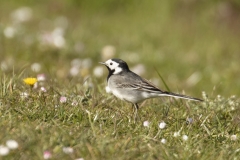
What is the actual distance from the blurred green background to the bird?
1279 mm

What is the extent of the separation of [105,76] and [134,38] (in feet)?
11.8

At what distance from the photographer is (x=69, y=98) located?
658 centimetres

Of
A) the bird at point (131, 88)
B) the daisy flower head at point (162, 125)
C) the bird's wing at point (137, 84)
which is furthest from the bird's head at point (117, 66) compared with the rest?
the daisy flower head at point (162, 125)

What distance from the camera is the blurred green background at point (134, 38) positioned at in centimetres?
1145

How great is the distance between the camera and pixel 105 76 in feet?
34.0

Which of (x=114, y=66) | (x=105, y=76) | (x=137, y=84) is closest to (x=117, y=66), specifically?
(x=114, y=66)

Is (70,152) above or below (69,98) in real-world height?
below

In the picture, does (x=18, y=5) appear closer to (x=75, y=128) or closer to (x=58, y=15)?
(x=58, y=15)

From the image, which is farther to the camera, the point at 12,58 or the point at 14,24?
the point at 14,24

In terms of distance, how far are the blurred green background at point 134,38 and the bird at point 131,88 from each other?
128cm

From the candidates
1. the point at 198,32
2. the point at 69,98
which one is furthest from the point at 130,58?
the point at 69,98

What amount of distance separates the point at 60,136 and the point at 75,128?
382mm

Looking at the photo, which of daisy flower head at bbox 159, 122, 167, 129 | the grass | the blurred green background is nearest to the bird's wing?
the grass

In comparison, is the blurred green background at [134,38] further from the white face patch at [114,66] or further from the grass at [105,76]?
the white face patch at [114,66]
